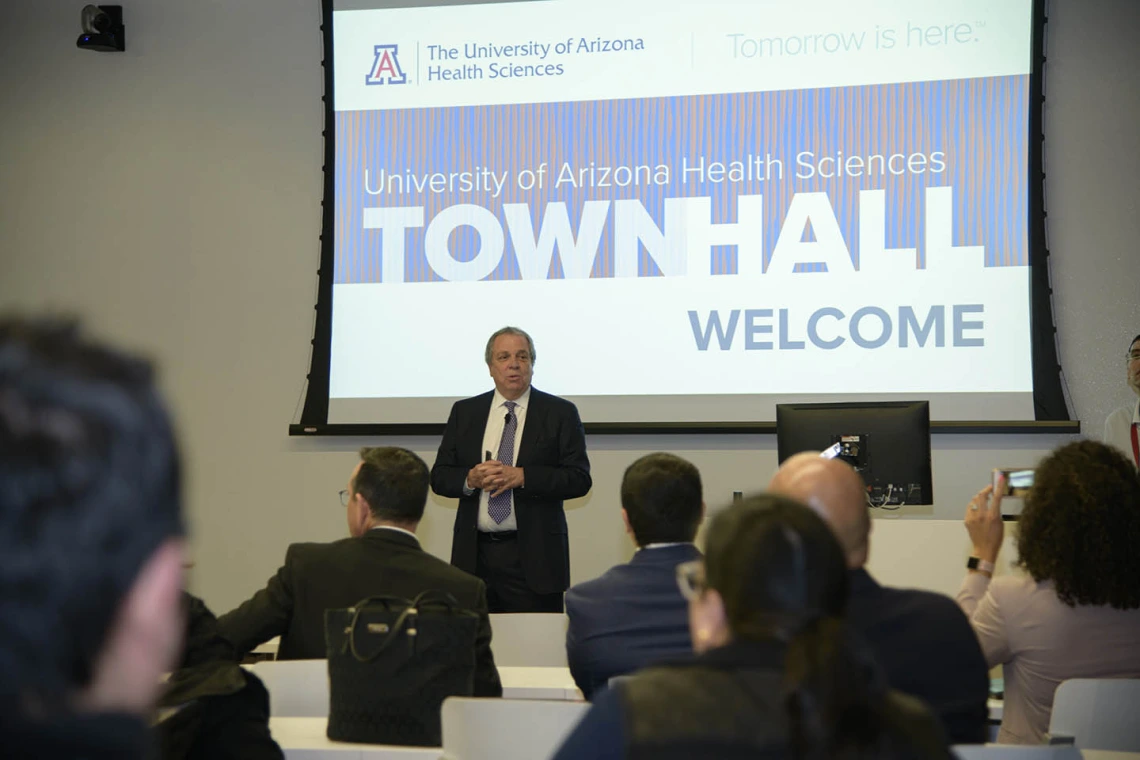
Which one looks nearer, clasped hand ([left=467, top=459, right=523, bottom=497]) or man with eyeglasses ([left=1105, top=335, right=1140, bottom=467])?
clasped hand ([left=467, top=459, right=523, bottom=497])

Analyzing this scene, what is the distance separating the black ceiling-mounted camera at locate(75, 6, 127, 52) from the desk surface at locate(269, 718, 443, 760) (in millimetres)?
4730

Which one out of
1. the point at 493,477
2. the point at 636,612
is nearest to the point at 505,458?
the point at 493,477

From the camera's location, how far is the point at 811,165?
5.32 meters

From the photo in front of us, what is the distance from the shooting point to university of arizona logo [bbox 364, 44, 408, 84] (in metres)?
5.71

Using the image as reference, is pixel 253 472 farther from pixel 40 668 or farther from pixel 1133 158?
pixel 40 668

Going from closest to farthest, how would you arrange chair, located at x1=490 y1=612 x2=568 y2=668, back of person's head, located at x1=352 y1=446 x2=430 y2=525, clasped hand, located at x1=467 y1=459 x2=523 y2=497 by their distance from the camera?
back of person's head, located at x1=352 y1=446 x2=430 y2=525
chair, located at x1=490 y1=612 x2=568 y2=668
clasped hand, located at x1=467 y1=459 x2=523 y2=497

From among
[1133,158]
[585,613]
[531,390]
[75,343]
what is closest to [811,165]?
[1133,158]

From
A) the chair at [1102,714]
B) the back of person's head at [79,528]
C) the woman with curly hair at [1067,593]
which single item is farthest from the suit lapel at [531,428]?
the back of person's head at [79,528]

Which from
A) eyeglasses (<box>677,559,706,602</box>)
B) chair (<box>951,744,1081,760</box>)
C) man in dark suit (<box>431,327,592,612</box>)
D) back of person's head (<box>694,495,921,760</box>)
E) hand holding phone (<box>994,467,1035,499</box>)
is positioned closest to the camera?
back of person's head (<box>694,495,921,760</box>)

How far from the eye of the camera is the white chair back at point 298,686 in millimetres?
2611

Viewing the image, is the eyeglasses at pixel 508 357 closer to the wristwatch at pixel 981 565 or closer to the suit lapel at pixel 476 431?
the suit lapel at pixel 476 431

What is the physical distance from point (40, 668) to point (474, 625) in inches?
67.7

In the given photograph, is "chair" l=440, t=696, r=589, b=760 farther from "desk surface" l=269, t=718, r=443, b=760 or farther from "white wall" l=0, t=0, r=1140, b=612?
"white wall" l=0, t=0, r=1140, b=612

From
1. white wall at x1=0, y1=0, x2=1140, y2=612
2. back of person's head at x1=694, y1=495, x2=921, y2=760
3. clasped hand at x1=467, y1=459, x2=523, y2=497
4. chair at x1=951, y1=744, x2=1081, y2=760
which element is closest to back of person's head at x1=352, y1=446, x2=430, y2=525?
clasped hand at x1=467, y1=459, x2=523, y2=497
